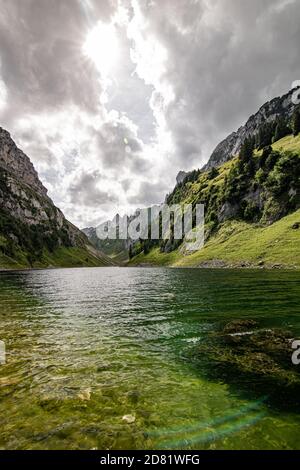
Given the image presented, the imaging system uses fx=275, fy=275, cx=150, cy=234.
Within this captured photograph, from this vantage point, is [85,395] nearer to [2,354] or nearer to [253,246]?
[2,354]

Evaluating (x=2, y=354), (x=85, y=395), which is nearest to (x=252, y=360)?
(x=85, y=395)

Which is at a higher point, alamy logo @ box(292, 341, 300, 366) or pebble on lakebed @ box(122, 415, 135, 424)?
alamy logo @ box(292, 341, 300, 366)

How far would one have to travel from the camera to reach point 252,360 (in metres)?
15.5

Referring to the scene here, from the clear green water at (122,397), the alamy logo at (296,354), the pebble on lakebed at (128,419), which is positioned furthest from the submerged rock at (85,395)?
the alamy logo at (296,354)

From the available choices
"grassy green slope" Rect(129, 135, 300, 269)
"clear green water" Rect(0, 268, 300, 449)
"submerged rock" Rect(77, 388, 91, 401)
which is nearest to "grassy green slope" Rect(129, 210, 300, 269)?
"grassy green slope" Rect(129, 135, 300, 269)

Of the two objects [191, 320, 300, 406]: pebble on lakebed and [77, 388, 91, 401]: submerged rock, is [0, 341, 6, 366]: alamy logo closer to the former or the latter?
[77, 388, 91, 401]: submerged rock

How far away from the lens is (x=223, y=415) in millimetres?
10430

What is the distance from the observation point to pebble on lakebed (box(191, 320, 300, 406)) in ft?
40.9

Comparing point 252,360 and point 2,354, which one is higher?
point 252,360

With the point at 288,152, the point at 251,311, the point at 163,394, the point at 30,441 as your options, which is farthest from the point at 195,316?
the point at 288,152

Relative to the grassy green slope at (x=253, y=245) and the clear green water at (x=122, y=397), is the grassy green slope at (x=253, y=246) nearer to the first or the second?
the grassy green slope at (x=253, y=245)

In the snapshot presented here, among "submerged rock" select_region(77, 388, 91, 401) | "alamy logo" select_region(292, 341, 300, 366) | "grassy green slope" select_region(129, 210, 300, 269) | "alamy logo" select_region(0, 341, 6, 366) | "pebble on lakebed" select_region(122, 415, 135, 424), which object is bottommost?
"alamy logo" select_region(0, 341, 6, 366)

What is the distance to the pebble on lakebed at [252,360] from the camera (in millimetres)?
12459

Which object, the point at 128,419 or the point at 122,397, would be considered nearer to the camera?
the point at 128,419
